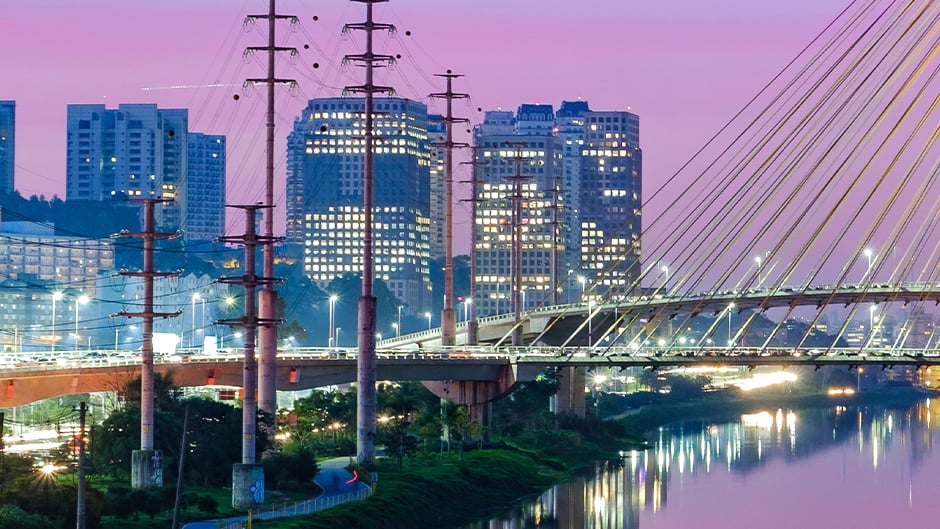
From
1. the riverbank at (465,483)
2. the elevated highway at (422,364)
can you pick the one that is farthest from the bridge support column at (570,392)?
the elevated highway at (422,364)

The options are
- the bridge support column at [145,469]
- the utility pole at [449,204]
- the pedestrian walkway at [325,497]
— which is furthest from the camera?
the utility pole at [449,204]

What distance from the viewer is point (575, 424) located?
5837 inches

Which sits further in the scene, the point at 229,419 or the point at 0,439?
the point at 229,419

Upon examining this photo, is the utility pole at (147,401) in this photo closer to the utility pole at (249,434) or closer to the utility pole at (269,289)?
the utility pole at (249,434)

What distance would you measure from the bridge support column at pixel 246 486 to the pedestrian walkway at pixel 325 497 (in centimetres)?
110

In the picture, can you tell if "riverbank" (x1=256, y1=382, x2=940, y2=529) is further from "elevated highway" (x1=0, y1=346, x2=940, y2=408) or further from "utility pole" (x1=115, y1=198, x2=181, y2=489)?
"utility pole" (x1=115, y1=198, x2=181, y2=489)

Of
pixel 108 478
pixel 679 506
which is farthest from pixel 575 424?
pixel 108 478

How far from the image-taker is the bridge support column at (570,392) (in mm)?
155000

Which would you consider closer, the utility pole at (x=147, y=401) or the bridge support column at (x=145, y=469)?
the utility pole at (x=147, y=401)

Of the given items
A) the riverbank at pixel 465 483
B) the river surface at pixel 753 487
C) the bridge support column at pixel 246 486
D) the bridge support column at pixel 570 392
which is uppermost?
the bridge support column at pixel 570 392

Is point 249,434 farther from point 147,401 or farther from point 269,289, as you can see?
point 269,289

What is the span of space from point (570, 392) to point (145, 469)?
83.2 meters

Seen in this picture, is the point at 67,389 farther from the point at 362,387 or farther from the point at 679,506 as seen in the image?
the point at 679,506

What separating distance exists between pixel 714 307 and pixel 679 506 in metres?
55.7
